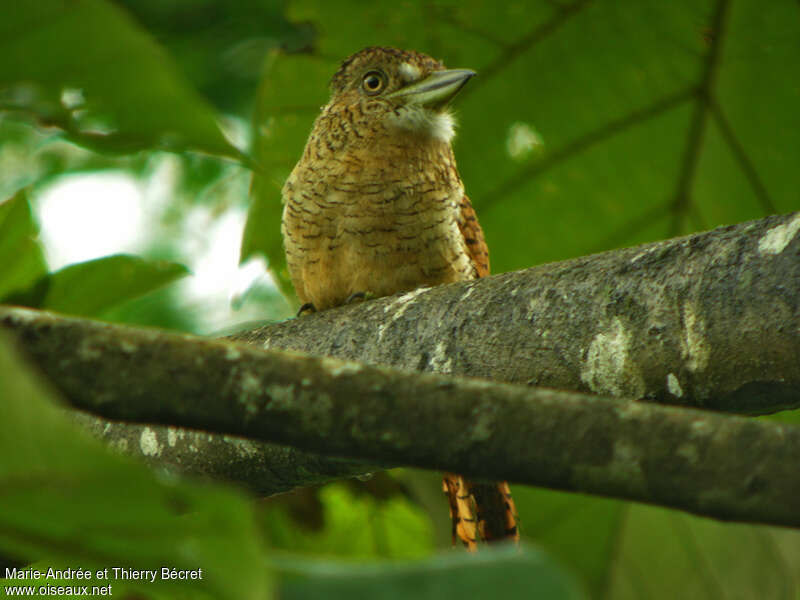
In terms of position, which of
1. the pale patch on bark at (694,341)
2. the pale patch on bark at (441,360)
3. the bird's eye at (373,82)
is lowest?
the pale patch on bark at (694,341)

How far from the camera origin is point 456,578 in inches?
22.6

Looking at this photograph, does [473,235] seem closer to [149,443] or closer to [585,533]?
[585,533]

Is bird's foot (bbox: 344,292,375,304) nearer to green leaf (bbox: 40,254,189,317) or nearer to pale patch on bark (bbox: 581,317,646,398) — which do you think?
green leaf (bbox: 40,254,189,317)

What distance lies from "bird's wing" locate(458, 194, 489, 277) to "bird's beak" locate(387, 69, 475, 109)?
35 centimetres

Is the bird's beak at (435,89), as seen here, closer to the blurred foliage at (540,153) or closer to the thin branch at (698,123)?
the blurred foliage at (540,153)

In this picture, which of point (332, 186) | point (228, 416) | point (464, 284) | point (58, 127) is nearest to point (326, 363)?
point (228, 416)

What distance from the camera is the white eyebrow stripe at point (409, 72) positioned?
10.7 ft

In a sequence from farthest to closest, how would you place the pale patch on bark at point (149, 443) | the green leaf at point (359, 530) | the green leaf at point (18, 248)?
the green leaf at point (359, 530) → the pale patch on bark at point (149, 443) → the green leaf at point (18, 248)

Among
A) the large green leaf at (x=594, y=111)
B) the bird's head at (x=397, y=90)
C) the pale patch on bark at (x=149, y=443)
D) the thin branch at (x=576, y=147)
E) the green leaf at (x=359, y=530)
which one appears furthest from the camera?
the bird's head at (x=397, y=90)

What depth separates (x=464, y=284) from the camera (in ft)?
5.93

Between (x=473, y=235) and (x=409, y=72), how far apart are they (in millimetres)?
699

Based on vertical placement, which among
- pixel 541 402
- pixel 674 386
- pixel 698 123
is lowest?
pixel 541 402

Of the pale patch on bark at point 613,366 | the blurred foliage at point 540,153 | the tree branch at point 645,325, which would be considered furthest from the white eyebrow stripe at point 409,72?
the pale patch on bark at point 613,366

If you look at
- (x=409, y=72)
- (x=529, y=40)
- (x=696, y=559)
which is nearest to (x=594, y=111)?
(x=529, y=40)
